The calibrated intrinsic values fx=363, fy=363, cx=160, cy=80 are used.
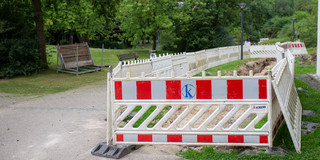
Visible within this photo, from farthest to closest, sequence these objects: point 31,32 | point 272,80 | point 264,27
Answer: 1. point 264,27
2. point 31,32
3. point 272,80

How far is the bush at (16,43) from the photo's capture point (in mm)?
17594

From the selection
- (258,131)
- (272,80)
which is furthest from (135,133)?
(272,80)

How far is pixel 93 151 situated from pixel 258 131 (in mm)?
2447

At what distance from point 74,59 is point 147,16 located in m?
15.6

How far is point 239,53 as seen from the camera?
101 feet

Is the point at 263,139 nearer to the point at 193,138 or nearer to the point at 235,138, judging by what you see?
the point at 235,138

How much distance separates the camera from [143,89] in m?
5.41

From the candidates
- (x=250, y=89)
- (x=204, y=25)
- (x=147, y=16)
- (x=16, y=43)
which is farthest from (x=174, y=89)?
(x=204, y=25)

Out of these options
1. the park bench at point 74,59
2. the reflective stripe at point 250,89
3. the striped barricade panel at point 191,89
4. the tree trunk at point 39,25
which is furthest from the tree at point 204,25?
the reflective stripe at point 250,89

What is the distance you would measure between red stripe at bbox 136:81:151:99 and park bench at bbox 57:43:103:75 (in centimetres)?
1327

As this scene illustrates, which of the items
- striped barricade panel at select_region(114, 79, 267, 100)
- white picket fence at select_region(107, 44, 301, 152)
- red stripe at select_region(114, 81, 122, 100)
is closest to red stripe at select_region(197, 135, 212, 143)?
white picket fence at select_region(107, 44, 301, 152)

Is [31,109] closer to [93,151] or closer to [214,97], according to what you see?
[93,151]

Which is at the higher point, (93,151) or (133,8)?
(133,8)

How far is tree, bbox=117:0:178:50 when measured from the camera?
107ft
